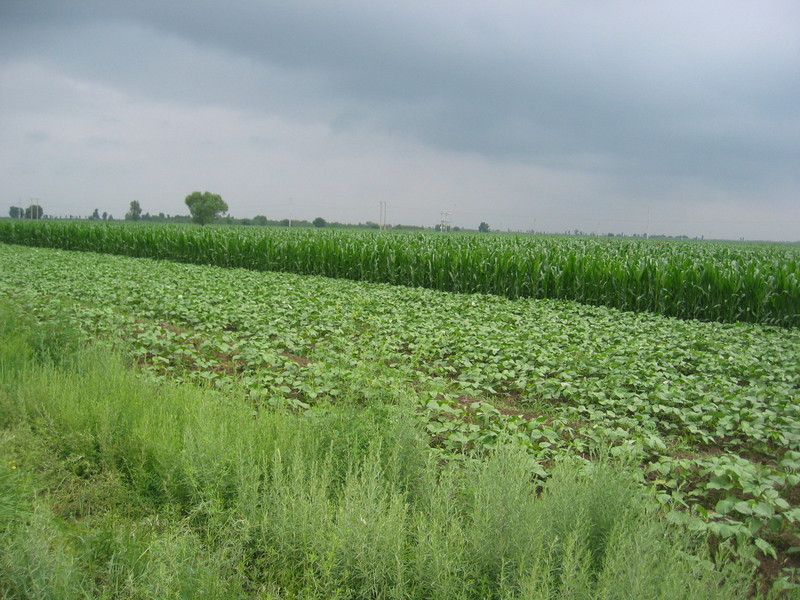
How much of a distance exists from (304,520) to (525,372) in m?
4.30

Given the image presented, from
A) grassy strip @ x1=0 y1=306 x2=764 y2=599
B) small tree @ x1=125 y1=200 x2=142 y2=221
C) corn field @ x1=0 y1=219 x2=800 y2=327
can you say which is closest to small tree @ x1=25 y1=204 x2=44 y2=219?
small tree @ x1=125 y1=200 x2=142 y2=221

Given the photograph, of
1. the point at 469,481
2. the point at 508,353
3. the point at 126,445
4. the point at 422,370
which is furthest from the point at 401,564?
the point at 508,353

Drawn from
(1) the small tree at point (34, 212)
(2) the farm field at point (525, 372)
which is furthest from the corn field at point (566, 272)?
(1) the small tree at point (34, 212)

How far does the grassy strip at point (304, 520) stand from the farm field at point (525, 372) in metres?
0.46

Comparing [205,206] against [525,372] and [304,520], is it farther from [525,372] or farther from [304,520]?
[304,520]

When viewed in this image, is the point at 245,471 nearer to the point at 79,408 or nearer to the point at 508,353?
the point at 79,408

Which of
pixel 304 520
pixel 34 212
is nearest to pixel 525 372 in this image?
pixel 304 520

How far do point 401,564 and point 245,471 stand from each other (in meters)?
1.28

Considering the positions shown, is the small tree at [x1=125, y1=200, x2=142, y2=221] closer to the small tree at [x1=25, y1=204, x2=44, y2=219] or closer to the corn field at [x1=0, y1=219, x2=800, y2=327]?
the small tree at [x1=25, y1=204, x2=44, y2=219]

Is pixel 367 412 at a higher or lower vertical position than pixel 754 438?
higher

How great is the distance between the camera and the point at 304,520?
2.63 meters

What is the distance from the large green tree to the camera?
281 feet

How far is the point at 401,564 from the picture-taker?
2391 millimetres

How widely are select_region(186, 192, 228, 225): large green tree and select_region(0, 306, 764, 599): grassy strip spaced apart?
87541 mm
